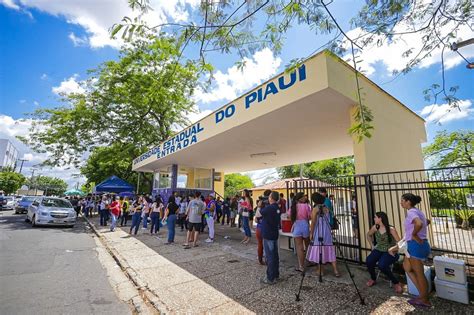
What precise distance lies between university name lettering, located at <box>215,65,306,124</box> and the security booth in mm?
24

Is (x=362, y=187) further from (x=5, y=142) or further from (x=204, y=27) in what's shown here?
(x=5, y=142)

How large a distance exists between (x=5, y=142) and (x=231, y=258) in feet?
266

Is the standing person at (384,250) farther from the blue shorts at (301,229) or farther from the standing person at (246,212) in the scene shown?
the standing person at (246,212)

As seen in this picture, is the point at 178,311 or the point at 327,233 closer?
the point at 178,311

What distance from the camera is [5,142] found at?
61312 millimetres

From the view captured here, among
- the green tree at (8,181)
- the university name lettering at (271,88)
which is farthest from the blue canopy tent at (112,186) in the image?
the green tree at (8,181)

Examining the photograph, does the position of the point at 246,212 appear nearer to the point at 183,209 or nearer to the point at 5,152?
the point at 183,209

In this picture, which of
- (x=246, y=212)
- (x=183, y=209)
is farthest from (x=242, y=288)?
(x=183, y=209)

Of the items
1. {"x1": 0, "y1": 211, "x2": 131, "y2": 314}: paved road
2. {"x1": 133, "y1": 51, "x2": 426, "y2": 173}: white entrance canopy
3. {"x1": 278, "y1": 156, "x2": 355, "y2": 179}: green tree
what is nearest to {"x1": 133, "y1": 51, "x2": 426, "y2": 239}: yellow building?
{"x1": 133, "y1": 51, "x2": 426, "y2": 173}: white entrance canopy

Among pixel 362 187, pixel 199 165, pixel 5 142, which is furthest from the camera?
pixel 5 142

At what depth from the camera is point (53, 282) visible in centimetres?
476

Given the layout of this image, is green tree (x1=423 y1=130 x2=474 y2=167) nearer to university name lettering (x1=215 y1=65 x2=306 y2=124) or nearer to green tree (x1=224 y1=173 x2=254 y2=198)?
university name lettering (x1=215 y1=65 x2=306 y2=124)

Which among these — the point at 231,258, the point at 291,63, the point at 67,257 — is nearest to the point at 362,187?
the point at 291,63

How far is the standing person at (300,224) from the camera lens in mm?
5191
